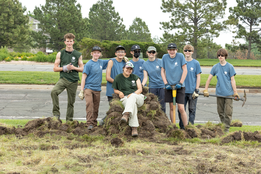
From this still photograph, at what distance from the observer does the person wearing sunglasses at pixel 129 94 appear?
16.8 ft

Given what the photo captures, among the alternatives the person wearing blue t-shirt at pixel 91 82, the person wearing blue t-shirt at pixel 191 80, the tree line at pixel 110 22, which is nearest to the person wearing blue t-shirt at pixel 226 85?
the person wearing blue t-shirt at pixel 191 80

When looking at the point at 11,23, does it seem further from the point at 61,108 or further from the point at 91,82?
the point at 91,82

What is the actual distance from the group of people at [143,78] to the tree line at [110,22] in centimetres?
3111

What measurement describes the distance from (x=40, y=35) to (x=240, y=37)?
109ft

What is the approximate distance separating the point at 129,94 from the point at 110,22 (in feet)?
143

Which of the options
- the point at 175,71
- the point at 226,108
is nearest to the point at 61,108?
the point at 175,71

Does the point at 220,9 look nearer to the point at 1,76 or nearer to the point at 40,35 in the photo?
the point at 40,35

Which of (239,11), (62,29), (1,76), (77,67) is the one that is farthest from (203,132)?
(239,11)

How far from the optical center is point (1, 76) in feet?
47.2

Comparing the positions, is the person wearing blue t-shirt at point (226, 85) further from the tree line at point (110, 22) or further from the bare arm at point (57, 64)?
the tree line at point (110, 22)

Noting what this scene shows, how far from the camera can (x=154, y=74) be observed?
6086 millimetres

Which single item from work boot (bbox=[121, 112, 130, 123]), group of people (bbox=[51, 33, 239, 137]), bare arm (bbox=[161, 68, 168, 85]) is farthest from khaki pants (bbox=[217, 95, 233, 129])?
work boot (bbox=[121, 112, 130, 123])

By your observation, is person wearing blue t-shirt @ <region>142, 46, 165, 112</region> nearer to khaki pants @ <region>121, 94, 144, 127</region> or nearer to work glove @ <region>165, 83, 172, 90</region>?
work glove @ <region>165, 83, 172, 90</region>

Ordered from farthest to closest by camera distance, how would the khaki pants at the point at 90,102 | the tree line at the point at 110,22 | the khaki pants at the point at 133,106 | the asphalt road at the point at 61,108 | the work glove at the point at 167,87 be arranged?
the tree line at the point at 110,22, the asphalt road at the point at 61,108, the khaki pants at the point at 90,102, the work glove at the point at 167,87, the khaki pants at the point at 133,106
